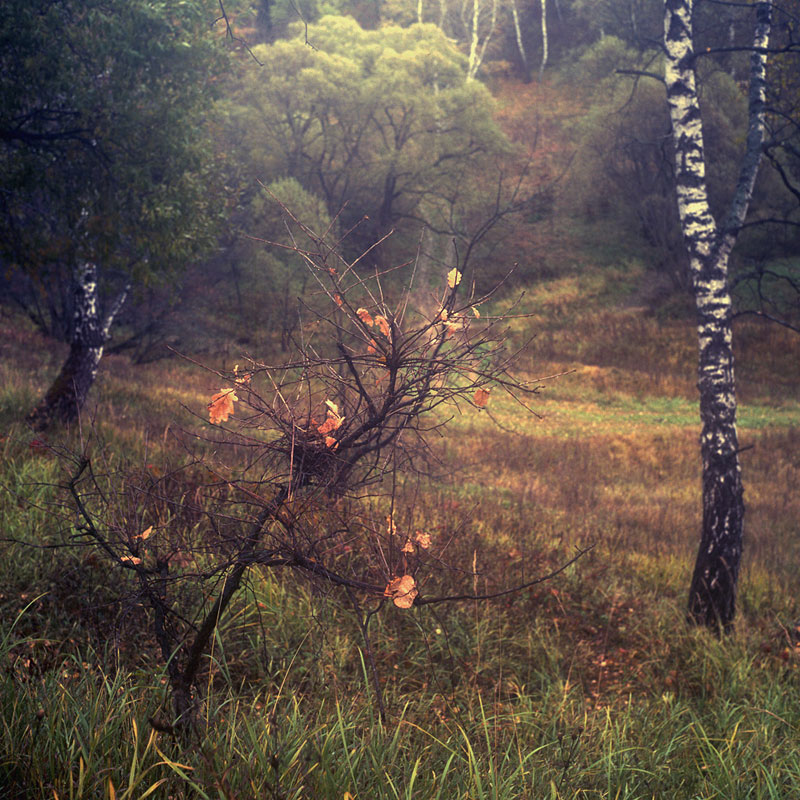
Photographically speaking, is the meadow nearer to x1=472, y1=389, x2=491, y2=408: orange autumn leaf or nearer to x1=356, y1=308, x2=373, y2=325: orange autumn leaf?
x1=472, y1=389, x2=491, y2=408: orange autumn leaf

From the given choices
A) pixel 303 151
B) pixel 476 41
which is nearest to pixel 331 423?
pixel 303 151

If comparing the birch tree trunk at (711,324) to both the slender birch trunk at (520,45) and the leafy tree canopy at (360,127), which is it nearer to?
the leafy tree canopy at (360,127)

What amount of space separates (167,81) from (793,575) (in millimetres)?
9639

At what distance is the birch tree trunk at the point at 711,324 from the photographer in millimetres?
6215

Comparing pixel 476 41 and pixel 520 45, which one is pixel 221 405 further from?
pixel 520 45

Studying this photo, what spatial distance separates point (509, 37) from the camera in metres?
46.9

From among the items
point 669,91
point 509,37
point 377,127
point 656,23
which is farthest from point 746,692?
point 509,37

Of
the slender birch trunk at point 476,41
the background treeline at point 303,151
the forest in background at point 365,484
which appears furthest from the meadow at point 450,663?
the slender birch trunk at point 476,41

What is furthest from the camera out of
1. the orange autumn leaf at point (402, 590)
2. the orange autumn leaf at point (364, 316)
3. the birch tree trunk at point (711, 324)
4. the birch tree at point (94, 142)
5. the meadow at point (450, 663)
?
the birch tree at point (94, 142)

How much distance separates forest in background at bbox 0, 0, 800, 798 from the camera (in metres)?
2.70

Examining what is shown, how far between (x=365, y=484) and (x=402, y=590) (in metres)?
0.80

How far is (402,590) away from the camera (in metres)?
2.33

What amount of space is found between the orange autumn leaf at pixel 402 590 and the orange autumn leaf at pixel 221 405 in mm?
792

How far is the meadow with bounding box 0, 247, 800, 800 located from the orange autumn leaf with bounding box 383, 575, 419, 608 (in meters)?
0.29
